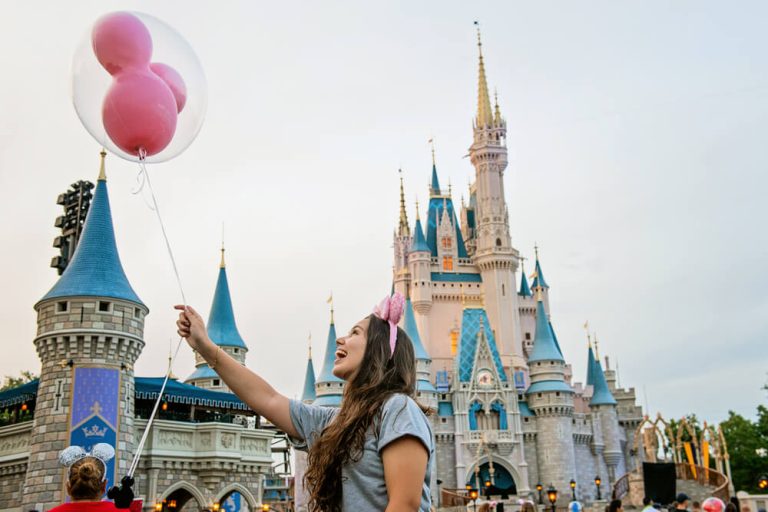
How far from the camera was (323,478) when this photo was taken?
2.41 meters

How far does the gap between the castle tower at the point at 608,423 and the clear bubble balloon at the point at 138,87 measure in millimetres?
53016

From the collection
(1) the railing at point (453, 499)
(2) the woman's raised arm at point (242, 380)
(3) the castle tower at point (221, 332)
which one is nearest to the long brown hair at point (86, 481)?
(2) the woman's raised arm at point (242, 380)

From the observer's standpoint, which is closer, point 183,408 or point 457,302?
point 183,408

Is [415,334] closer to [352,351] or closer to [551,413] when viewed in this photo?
[551,413]

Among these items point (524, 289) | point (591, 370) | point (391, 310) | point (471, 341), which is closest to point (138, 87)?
point (391, 310)

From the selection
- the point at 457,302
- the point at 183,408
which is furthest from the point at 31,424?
the point at 457,302

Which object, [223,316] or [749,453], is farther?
[749,453]

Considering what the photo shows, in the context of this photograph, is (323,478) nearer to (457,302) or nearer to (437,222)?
(457,302)

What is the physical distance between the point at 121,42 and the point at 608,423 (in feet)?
179

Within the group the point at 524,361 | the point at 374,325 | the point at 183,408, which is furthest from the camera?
the point at 524,361

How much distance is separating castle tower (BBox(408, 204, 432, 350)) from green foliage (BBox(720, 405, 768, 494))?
73.0 ft

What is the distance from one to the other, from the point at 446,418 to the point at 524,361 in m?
9.38

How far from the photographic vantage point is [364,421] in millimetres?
2408

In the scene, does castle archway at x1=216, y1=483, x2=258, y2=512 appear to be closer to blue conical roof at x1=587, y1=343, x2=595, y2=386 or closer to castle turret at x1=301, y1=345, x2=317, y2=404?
castle turret at x1=301, y1=345, x2=317, y2=404
